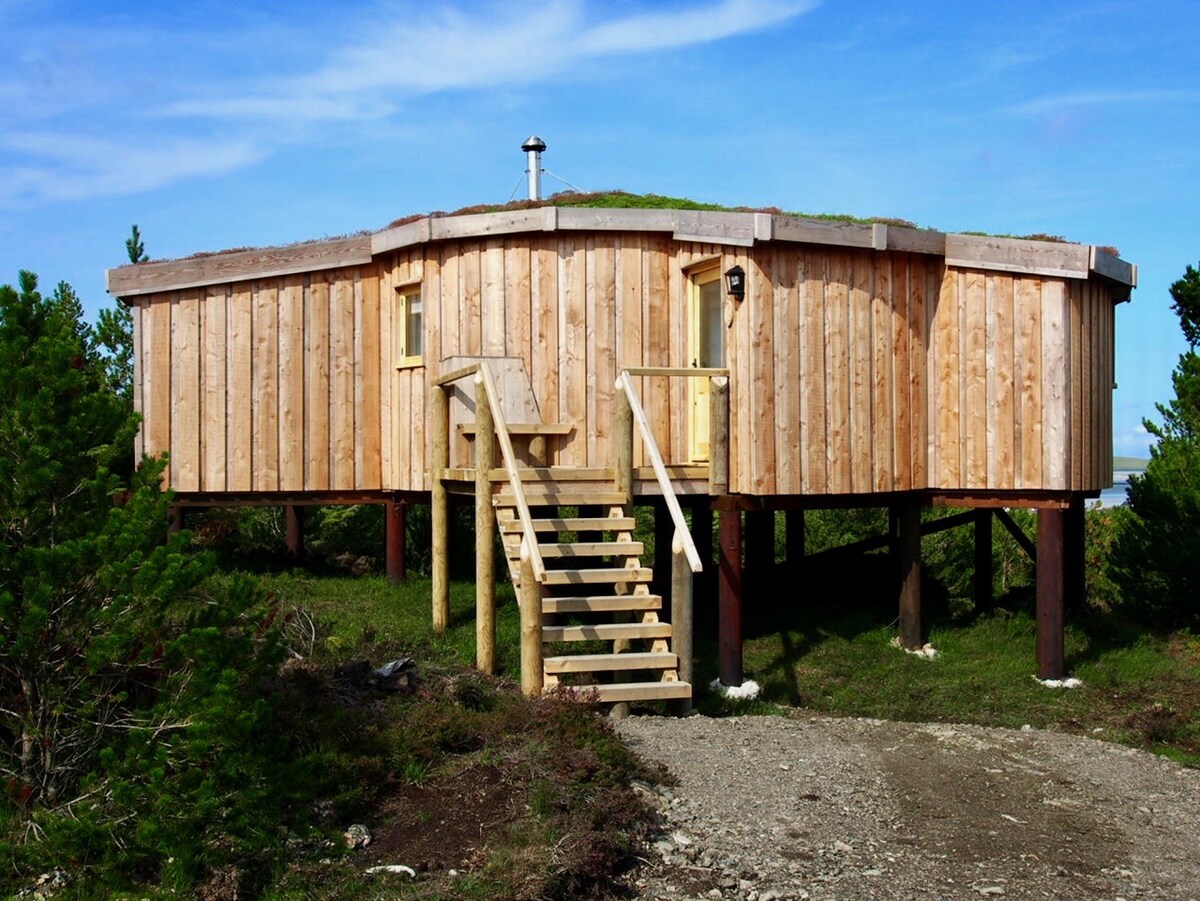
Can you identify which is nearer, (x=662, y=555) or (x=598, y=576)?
(x=598, y=576)

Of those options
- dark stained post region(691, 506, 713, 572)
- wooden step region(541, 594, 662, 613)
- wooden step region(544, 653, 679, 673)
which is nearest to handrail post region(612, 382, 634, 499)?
wooden step region(541, 594, 662, 613)

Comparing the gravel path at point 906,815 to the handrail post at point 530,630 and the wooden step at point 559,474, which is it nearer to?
the handrail post at point 530,630

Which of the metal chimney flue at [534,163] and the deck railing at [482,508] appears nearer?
the deck railing at [482,508]

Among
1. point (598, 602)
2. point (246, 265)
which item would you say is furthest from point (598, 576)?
point (246, 265)

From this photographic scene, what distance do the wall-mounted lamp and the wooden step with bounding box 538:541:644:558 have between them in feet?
8.78

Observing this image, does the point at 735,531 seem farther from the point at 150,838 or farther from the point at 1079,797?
the point at 150,838

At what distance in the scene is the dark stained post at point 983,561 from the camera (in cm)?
1543

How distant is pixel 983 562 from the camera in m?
15.6

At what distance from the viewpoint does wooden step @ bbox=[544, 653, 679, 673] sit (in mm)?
9500

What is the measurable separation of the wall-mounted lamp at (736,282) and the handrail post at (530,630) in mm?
3448

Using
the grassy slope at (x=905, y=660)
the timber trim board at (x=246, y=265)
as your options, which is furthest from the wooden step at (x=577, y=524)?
the timber trim board at (x=246, y=265)

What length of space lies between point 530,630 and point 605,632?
2.00 ft

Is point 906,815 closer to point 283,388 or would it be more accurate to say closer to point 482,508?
point 482,508

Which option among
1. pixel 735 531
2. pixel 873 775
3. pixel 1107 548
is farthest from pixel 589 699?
pixel 1107 548
